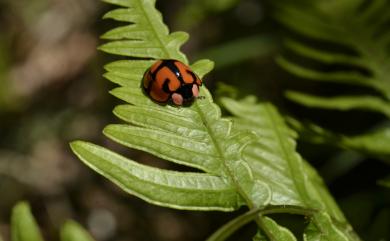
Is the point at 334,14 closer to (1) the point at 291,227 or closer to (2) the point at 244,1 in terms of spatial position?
(1) the point at 291,227

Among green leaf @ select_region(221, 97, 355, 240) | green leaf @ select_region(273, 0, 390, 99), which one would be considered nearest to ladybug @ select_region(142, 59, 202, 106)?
green leaf @ select_region(221, 97, 355, 240)

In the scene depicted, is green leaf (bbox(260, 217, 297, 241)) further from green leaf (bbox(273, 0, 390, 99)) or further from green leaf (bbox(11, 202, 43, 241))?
green leaf (bbox(273, 0, 390, 99))

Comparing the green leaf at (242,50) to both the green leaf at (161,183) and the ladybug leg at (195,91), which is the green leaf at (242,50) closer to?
the ladybug leg at (195,91)

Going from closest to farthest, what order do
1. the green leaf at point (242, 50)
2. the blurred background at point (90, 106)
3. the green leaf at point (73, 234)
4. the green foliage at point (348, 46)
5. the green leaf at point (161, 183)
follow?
the green leaf at point (161, 183) → the green leaf at point (73, 234) → the green foliage at point (348, 46) → the blurred background at point (90, 106) → the green leaf at point (242, 50)

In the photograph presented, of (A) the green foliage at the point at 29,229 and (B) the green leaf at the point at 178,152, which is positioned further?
(A) the green foliage at the point at 29,229

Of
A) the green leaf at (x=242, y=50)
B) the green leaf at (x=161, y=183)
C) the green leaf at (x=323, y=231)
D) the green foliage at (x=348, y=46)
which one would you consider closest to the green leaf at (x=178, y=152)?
the green leaf at (x=161, y=183)

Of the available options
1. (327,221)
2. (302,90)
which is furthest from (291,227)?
(302,90)

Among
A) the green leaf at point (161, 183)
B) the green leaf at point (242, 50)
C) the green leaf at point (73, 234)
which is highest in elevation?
the green leaf at point (242, 50)
